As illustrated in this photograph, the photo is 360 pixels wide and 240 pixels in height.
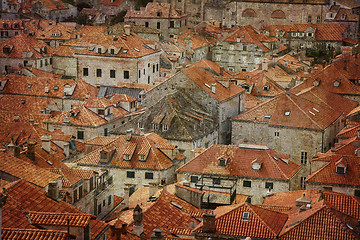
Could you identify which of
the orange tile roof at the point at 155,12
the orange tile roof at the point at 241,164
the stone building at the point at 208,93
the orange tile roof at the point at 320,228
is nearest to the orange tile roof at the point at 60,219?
the orange tile roof at the point at 320,228

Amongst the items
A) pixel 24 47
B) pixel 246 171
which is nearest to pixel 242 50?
pixel 24 47

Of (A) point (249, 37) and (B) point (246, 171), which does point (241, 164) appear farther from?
(A) point (249, 37)

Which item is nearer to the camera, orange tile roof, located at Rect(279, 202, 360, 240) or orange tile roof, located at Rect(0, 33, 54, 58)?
orange tile roof, located at Rect(279, 202, 360, 240)

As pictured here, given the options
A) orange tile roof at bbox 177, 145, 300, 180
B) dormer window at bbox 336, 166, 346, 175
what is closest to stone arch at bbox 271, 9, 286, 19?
orange tile roof at bbox 177, 145, 300, 180

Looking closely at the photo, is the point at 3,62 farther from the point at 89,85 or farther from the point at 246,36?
the point at 246,36

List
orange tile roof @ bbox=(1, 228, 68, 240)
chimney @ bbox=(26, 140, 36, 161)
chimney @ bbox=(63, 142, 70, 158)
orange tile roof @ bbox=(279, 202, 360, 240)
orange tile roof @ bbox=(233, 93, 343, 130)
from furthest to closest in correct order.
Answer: orange tile roof @ bbox=(233, 93, 343, 130), chimney @ bbox=(63, 142, 70, 158), chimney @ bbox=(26, 140, 36, 161), orange tile roof @ bbox=(279, 202, 360, 240), orange tile roof @ bbox=(1, 228, 68, 240)

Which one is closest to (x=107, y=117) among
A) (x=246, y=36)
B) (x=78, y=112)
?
(x=78, y=112)

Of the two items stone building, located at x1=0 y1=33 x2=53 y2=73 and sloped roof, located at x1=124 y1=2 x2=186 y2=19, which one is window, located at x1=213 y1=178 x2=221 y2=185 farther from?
sloped roof, located at x1=124 y1=2 x2=186 y2=19
